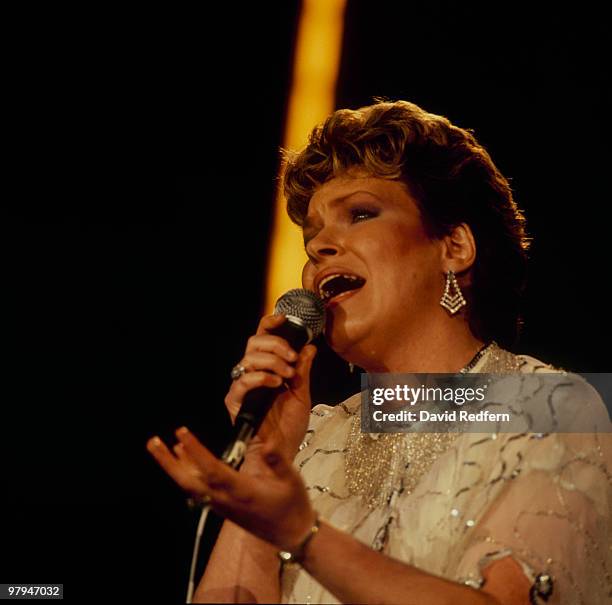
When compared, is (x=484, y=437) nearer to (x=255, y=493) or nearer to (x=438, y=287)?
(x=438, y=287)

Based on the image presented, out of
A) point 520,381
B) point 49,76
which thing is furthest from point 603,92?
point 49,76

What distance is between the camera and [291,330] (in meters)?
1.53

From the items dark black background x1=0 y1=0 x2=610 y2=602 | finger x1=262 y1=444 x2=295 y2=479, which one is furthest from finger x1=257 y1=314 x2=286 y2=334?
dark black background x1=0 y1=0 x2=610 y2=602

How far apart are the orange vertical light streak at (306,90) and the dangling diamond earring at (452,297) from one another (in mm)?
1039

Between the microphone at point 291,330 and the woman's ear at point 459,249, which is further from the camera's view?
the woman's ear at point 459,249

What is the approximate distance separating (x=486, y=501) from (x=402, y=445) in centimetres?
29

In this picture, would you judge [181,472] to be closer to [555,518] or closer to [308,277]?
[555,518]

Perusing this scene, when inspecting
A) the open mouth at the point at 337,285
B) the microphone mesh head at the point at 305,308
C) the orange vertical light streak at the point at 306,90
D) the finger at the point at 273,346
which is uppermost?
the orange vertical light streak at the point at 306,90

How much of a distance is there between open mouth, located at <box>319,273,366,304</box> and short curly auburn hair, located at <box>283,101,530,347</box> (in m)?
0.20

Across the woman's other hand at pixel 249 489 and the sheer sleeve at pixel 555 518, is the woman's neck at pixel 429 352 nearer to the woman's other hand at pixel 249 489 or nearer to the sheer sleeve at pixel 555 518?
the sheer sleeve at pixel 555 518

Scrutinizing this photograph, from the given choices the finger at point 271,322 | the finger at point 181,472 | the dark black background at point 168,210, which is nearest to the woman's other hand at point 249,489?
the finger at point 181,472

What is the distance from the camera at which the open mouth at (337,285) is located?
5.69ft

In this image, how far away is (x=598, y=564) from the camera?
1388 mm

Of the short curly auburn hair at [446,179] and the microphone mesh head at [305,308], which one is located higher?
the short curly auburn hair at [446,179]
